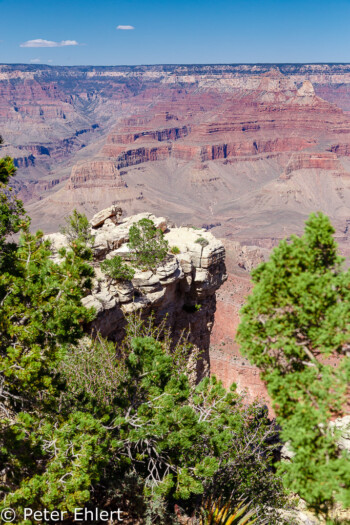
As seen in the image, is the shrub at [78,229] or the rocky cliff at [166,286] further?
the shrub at [78,229]

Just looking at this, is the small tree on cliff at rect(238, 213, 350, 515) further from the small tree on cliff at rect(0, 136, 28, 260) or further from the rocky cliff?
the rocky cliff

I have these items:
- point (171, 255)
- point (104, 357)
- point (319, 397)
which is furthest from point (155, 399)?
point (171, 255)

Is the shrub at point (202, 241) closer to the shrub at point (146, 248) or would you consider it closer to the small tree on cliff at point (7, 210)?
the shrub at point (146, 248)

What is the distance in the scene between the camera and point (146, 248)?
23844 millimetres

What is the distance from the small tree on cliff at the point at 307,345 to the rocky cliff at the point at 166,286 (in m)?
12.2

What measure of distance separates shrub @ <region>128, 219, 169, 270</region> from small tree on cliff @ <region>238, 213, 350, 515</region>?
582 inches

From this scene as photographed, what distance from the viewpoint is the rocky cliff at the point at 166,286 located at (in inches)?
848

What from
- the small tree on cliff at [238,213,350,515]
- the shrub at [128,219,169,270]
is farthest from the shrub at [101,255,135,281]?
the small tree on cliff at [238,213,350,515]

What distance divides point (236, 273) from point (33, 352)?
58058mm

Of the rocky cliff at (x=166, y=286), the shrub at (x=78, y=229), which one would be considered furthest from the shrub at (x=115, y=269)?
the shrub at (x=78, y=229)

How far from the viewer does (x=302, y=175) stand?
200 metres

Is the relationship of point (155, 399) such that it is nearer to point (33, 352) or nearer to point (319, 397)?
point (33, 352)

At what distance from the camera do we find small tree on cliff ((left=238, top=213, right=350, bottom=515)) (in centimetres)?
761

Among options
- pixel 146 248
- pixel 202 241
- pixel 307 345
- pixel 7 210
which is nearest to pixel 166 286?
pixel 146 248
